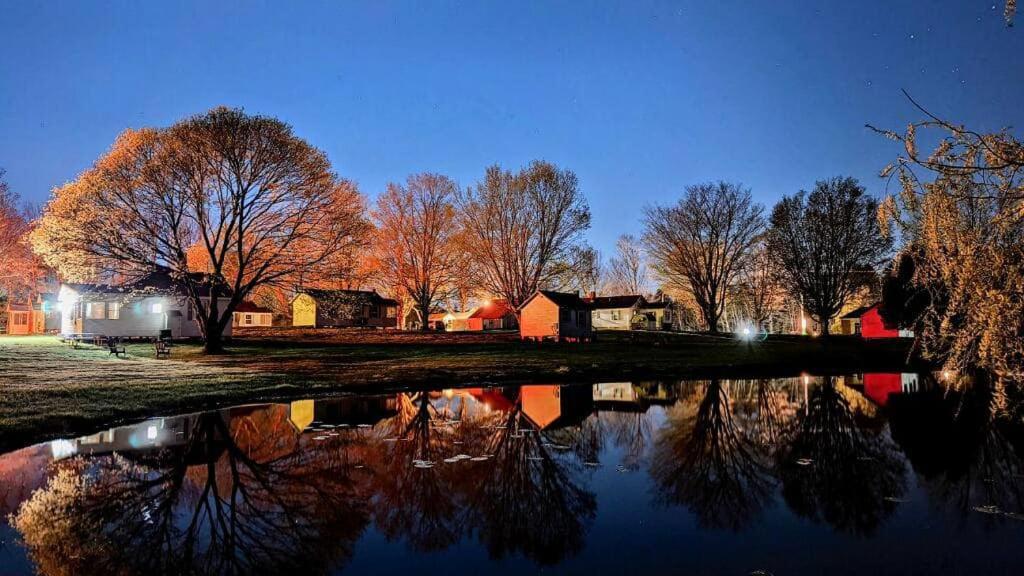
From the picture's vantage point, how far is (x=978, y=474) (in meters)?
9.00

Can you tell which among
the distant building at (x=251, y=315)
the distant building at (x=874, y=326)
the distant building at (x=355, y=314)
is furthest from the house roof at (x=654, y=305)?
the distant building at (x=251, y=315)

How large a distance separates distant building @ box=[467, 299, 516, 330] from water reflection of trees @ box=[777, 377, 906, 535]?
5334 centimetres

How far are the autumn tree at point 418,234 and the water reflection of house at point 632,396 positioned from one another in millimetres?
29049

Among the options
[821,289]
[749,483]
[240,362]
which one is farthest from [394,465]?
[821,289]

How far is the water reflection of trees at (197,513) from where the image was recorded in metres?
5.89

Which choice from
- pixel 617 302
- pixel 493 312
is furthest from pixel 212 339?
pixel 617 302

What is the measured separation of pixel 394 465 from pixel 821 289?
4319 cm

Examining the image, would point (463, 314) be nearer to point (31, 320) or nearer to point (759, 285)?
point (759, 285)

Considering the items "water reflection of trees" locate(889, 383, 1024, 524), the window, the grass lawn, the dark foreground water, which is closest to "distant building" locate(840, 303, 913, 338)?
the grass lawn

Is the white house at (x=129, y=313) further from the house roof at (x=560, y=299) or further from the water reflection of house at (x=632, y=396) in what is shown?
the water reflection of house at (x=632, y=396)

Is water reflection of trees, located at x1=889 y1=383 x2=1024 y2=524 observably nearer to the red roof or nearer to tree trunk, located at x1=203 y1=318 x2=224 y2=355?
tree trunk, located at x1=203 y1=318 x2=224 y2=355

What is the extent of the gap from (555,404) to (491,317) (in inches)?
1957

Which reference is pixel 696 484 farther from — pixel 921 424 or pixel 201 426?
pixel 201 426

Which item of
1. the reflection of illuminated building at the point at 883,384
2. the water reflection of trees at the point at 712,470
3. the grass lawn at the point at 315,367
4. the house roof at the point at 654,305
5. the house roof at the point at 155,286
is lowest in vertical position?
the reflection of illuminated building at the point at 883,384
